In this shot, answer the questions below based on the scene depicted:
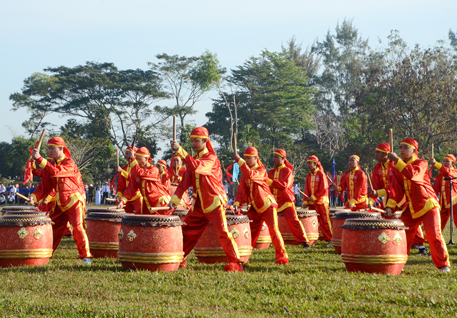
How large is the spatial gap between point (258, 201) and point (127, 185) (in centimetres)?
378

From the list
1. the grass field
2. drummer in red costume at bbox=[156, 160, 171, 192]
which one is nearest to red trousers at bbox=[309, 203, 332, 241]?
drummer in red costume at bbox=[156, 160, 171, 192]

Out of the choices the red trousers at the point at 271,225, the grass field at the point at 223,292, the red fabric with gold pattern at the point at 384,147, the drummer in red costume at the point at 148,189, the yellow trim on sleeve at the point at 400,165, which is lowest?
the grass field at the point at 223,292

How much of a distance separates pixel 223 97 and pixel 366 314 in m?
40.8

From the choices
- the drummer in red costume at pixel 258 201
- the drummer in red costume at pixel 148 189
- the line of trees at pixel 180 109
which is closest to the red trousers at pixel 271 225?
the drummer in red costume at pixel 258 201

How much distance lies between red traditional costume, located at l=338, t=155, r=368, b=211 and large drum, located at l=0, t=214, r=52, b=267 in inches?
263

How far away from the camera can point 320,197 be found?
12.5 metres

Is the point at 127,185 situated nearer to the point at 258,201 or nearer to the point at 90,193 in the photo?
the point at 258,201

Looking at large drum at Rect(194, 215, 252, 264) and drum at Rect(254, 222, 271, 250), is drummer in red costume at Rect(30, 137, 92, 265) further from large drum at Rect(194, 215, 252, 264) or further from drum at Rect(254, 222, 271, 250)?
drum at Rect(254, 222, 271, 250)

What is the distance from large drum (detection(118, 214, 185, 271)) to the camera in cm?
733

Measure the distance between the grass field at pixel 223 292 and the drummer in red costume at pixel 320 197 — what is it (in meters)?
4.40

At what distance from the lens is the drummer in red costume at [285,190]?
1049 cm

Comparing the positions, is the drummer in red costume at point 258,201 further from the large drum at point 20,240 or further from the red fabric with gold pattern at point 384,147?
the large drum at point 20,240

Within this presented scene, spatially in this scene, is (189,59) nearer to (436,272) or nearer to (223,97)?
(223,97)

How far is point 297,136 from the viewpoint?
47.1 m
